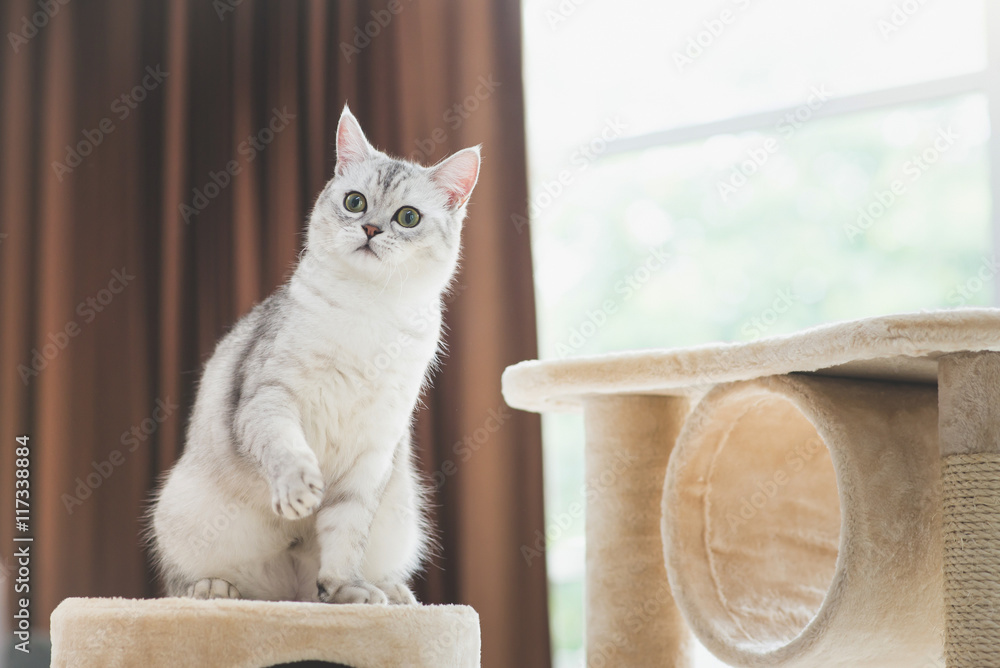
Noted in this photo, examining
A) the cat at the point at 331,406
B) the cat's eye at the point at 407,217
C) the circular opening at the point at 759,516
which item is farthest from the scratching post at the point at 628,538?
the cat's eye at the point at 407,217

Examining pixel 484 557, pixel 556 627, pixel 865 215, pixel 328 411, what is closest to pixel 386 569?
pixel 328 411

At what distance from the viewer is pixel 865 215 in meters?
2.09

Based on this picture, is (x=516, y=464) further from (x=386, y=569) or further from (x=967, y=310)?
(x=967, y=310)

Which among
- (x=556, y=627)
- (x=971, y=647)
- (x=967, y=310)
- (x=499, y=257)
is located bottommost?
(x=556, y=627)

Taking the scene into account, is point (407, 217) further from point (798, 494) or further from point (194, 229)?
point (194, 229)

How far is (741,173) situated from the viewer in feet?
7.20

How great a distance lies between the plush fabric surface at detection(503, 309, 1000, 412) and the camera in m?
1.04

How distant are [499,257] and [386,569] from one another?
984 mm

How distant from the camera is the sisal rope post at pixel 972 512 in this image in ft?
3.39

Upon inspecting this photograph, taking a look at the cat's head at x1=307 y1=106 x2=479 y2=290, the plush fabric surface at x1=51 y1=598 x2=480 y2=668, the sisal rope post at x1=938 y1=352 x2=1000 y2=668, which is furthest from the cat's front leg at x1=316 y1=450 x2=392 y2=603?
the sisal rope post at x1=938 y1=352 x2=1000 y2=668

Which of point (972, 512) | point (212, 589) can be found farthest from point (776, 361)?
point (212, 589)

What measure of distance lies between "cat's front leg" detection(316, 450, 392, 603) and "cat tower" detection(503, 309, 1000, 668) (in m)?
0.34

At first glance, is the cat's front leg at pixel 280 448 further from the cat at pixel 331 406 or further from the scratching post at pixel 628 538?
the scratching post at pixel 628 538

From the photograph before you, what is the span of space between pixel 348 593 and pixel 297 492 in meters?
0.22
